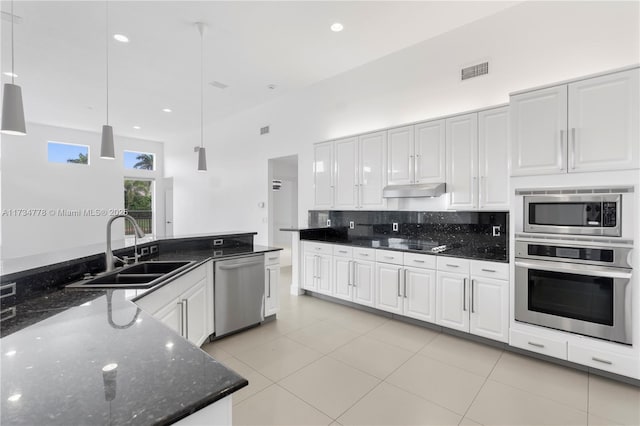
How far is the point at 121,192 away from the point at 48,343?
29.6ft

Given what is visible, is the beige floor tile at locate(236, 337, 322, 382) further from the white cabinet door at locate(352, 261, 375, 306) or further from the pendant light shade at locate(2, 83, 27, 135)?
the pendant light shade at locate(2, 83, 27, 135)

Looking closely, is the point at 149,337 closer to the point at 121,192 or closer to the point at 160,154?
the point at 121,192

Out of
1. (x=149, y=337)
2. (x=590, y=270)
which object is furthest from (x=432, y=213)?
(x=149, y=337)

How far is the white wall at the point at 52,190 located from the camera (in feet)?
22.4

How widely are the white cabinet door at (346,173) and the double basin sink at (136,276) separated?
100 inches

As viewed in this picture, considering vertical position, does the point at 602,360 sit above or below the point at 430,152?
below

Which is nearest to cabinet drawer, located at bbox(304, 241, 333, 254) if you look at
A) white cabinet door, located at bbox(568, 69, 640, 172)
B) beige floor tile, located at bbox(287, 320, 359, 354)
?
beige floor tile, located at bbox(287, 320, 359, 354)

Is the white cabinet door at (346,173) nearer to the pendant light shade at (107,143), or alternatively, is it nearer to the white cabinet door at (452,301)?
the white cabinet door at (452,301)

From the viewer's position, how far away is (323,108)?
5254 mm

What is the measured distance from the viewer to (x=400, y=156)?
13.0 ft

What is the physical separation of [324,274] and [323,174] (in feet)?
5.38

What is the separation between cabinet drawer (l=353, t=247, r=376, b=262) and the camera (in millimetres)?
3893

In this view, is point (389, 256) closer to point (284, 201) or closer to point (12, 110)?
point (12, 110)

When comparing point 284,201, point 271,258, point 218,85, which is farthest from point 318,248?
point 284,201
